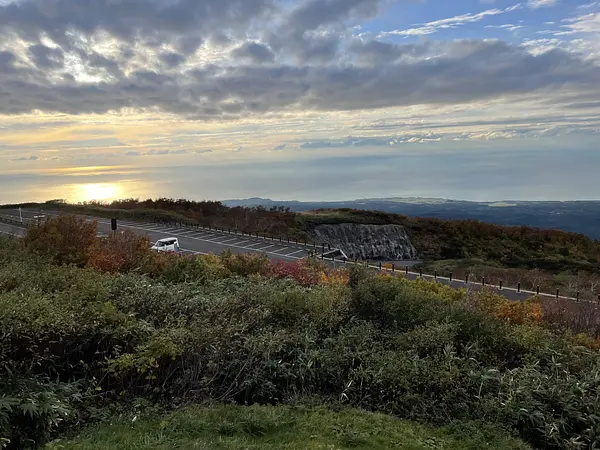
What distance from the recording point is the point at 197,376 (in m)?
5.77

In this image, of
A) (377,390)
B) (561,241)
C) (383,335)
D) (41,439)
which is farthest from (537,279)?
(561,241)

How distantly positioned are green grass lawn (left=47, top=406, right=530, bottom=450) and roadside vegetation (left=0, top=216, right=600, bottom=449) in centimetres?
2

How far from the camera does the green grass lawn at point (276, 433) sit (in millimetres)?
4375

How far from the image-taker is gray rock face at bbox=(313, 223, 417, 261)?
42.4 meters

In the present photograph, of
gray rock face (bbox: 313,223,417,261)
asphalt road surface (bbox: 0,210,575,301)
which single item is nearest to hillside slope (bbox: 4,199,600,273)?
gray rock face (bbox: 313,223,417,261)

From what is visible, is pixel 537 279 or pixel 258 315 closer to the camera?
pixel 258 315

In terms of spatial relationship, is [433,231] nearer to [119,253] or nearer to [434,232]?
[434,232]

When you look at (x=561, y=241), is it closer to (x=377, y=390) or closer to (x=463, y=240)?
(x=463, y=240)

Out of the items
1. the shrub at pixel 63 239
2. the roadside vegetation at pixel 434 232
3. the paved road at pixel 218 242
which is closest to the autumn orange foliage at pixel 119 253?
the shrub at pixel 63 239

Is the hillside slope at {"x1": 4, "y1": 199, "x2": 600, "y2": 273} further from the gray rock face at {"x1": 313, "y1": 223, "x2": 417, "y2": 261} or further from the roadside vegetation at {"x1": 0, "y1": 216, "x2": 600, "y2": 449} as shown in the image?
the roadside vegetation at {"x1": 0, "y1": 216, "x2": 600, "y2": 449}

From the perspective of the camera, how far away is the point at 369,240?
44.5m

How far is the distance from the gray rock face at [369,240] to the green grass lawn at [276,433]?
35.6 metres

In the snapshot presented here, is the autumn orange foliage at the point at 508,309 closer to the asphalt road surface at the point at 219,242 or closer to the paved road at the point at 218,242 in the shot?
the asphalt road surface at the point at 219,242

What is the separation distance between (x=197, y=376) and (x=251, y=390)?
0.72m
